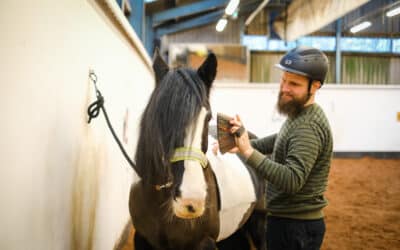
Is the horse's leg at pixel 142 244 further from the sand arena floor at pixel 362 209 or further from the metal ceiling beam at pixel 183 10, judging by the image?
the metal ceiling beam at pixel 183 10

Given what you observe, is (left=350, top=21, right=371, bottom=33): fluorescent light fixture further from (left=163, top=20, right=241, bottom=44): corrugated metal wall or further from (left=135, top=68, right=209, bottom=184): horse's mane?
(left=135, top=68, right=209, bottom=184): horse's mane

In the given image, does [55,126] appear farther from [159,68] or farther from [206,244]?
[206,244]

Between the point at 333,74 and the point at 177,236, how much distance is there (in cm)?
1595

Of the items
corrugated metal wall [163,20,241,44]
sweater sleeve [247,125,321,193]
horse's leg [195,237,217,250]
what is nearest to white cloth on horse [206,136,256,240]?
horse's leg [195,237,217,250]

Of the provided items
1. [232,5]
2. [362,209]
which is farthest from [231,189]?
[232,5]

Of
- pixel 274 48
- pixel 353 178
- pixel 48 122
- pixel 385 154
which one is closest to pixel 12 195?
pixel 48 122

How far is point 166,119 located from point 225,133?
42cm

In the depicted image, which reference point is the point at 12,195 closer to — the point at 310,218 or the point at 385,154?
the point at 310,218

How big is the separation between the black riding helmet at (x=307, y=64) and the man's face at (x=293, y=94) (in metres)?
0.04

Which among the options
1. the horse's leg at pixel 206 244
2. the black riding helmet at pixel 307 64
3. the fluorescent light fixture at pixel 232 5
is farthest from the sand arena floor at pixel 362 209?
the fluorescent light fixture at pixel 232 5

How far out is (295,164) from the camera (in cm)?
186

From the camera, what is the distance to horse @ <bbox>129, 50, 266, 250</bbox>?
1.64 m

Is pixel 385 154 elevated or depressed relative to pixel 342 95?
depressed

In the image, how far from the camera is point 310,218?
6.63 feet
